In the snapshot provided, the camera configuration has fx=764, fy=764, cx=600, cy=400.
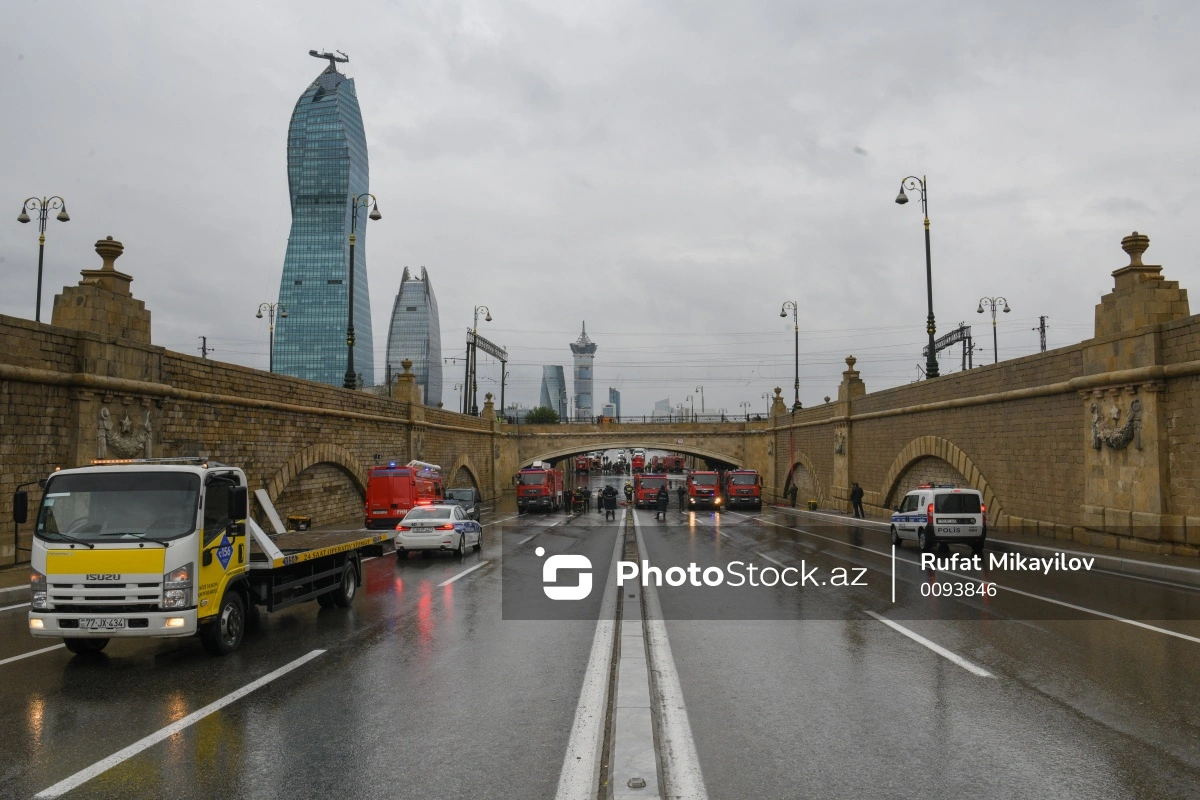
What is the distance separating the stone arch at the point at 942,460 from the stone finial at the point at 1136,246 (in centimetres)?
749

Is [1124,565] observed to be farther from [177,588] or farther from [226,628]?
[177,588]

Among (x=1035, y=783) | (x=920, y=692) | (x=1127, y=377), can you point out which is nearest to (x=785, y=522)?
(x=1127, y=377)

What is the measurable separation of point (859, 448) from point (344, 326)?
12407 centimetres

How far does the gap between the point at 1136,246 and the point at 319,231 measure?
138 metres

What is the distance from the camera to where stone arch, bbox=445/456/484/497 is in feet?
150

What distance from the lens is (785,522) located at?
32.8 m

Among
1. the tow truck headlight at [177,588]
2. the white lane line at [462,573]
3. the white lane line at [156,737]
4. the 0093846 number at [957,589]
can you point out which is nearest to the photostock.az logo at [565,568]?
the white lane line at [462,573]

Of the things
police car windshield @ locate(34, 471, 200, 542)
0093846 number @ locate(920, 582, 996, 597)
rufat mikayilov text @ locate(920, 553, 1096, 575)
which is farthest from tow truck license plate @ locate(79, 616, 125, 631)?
rufat mikayilov text @ locate(920, 553, 1096, 575)

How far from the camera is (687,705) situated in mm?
6555

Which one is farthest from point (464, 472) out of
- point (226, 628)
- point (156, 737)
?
point (156, 737)

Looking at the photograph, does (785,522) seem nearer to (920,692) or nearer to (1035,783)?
(920,692)

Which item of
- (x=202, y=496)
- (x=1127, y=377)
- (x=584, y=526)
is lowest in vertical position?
(x=584, y=526)

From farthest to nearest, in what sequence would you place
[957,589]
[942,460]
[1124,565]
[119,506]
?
[942,460] < [1124,565] < [957,589] < [119,506]

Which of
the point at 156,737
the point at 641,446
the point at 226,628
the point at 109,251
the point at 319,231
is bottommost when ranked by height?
the point at 156,737
